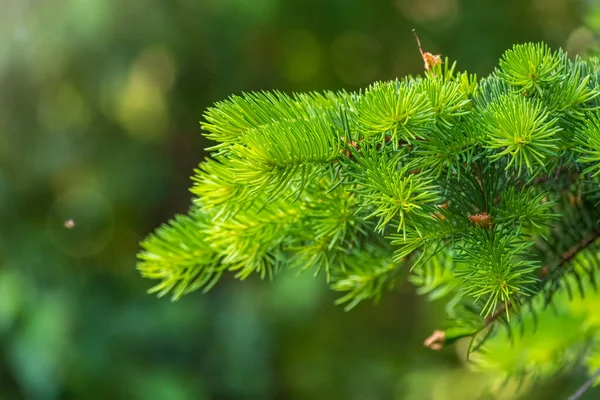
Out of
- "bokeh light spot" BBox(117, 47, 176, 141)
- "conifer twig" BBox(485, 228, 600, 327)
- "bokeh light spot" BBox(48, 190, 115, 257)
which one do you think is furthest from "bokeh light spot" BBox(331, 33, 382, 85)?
"conifer twig" BBox(485, 228, 600, 327)

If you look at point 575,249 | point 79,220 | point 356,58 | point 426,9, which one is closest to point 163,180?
point 79,220

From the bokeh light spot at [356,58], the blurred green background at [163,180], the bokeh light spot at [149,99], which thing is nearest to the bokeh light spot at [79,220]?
the blurred green background at [163,180]

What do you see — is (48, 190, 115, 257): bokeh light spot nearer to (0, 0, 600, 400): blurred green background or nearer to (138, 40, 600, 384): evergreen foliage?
(0, 0, 600, 400): blurred green background

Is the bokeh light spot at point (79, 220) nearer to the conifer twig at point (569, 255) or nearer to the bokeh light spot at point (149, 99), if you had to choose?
the bokeh light spot at point (149, 99)

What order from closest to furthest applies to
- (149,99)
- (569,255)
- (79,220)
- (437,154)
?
1. (437,154)
2. (569,255)
3. (79,220)
4. (149,99)

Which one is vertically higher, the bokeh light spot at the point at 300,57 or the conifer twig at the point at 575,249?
the bokeh light spot at the point at 300,57

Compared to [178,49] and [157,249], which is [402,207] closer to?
[157,249]

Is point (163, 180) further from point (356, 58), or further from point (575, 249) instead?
point (575, 249)

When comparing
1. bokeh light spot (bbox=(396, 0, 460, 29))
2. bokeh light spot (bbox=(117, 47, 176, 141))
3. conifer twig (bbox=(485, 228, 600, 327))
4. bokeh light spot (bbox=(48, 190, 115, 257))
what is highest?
bokeh light spot (bbox=(396, 0, 460, 29))

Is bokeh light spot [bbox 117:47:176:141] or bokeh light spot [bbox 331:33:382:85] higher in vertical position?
bokeh light spot [bbox 331:33:382:85]

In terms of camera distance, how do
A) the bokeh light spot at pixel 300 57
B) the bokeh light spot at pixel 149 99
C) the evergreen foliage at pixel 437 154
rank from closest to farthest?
the evergreen foliage at pixel 437 154 < the bokeh light spot at pixel 149 99 < the bokeh light spot at pixel 300 57
